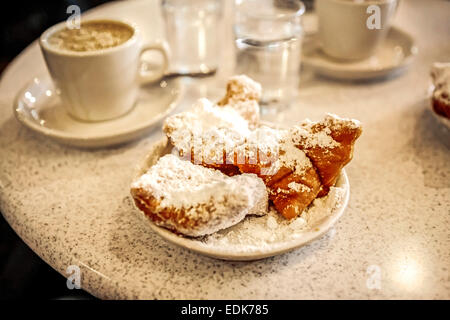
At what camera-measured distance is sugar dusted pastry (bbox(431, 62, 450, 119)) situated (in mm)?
863

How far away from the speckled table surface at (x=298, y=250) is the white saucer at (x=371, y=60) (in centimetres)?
5

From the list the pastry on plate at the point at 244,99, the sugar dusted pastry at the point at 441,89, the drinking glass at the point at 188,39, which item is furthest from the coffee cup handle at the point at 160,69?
the sugar dusted pastry at the point at 441,89

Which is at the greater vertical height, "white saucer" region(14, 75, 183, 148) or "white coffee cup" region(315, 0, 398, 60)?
"white coffee cup" region(315, 0, 398, 60)

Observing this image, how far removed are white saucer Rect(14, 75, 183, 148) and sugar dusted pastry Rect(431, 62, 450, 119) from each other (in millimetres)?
597

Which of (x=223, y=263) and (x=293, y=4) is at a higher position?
(x=293, y=4)

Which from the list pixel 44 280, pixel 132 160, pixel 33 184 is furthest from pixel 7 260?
pixel 132 160

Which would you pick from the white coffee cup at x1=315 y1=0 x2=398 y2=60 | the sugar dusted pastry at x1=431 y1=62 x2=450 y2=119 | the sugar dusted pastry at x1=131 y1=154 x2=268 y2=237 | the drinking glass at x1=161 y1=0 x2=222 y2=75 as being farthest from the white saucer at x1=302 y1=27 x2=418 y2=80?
the sugar dusted pastry at x1=131 y1=154 x2=268 y2=237

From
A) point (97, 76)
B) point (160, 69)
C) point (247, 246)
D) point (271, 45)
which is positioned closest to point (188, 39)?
point (160, 69)

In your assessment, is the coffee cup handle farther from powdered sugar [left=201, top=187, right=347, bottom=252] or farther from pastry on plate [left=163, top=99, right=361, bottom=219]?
powdered sugar [left=201, top=187, right=347, bottom=252]

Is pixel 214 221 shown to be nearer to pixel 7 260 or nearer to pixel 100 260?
pixel 100 260

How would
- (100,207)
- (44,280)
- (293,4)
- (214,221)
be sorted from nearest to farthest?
(214,221) < (100,207) < (293,4) < (44,280)

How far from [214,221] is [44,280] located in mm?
848

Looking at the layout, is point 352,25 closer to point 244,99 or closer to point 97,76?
point 244,99
